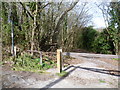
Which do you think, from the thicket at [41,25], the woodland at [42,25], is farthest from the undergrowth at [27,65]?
the thicket at [41,25]

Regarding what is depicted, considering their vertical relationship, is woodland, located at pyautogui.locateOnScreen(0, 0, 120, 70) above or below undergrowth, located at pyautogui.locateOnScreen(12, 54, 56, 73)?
above

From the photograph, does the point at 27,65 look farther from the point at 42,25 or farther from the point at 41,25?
the point at 42,25

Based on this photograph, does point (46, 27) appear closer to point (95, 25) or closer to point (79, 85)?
point (79, 85)

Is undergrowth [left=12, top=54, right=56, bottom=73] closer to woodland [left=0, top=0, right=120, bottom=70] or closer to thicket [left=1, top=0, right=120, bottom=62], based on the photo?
woodland [left=0, top=0, right=120, bottom=70]

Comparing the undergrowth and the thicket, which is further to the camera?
the thicket

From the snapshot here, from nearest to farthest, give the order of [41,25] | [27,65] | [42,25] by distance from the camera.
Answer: [27,65], [41,25], [42,25]

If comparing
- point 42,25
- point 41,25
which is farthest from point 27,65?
point 42,25

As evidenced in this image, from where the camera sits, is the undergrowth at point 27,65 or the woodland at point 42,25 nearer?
the undergrowth at point 27,65

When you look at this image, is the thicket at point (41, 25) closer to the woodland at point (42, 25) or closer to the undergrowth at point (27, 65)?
the woodland at point (42, 25)

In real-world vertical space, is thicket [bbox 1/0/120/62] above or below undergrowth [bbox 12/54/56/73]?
above

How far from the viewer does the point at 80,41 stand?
44.0 feet

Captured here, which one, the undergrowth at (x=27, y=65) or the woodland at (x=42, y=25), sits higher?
the woodland at (x=42, y=25)

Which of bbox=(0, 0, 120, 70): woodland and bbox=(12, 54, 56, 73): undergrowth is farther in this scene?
bbox=(0, 0, 120, 70): woodland

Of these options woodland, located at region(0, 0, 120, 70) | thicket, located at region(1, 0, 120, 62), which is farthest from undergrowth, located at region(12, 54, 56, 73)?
thicket, located at region(1, 0, 120, 62)
